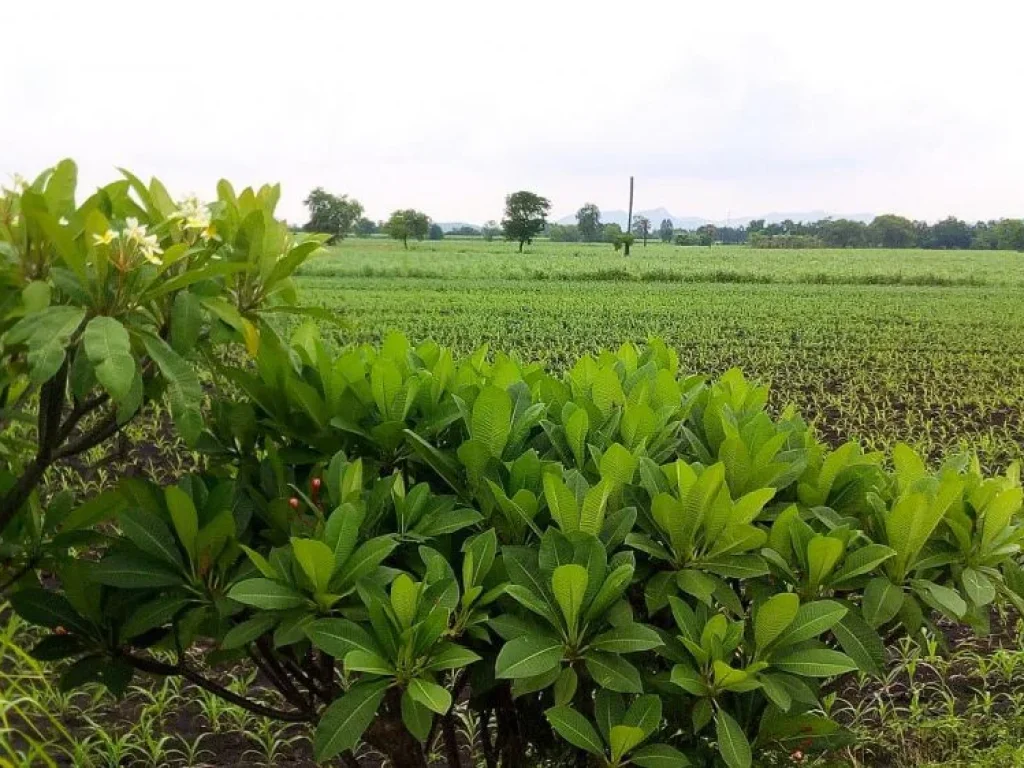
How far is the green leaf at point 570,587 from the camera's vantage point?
1.25 metres

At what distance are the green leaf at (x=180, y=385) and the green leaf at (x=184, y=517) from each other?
185mm

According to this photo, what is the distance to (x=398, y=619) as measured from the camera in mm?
1256

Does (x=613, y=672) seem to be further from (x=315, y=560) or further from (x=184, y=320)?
(x=184, y=320)

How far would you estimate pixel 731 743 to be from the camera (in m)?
1.34

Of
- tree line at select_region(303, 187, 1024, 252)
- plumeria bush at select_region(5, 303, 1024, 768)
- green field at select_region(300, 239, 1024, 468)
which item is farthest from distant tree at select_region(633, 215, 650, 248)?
plumeria bush at select_region(5, 303, 1024, 768)

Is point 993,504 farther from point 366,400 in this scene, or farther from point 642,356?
point 366,400

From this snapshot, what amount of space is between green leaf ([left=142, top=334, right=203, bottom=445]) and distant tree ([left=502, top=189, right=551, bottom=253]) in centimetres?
3057

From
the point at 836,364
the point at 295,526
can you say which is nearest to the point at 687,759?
the point at 295,526

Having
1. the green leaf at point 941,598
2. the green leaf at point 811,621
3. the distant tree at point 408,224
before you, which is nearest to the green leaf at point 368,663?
the green leaf at point 811,621

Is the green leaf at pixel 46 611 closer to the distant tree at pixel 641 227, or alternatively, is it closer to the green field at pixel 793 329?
the green field at pixel 793 329

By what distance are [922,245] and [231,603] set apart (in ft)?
126

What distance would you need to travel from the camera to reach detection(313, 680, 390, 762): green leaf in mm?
1247

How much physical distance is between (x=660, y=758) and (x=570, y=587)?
33cm

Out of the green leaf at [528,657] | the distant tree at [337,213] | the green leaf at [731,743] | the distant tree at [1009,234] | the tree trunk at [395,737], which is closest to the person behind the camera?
the green leaf at [528,657]
